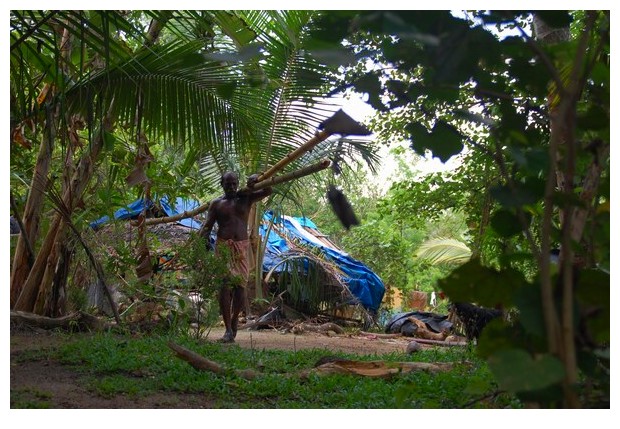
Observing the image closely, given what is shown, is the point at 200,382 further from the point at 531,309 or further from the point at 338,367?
the point at 531,309

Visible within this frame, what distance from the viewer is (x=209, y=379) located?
418 cm

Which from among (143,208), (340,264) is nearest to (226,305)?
(143,208)

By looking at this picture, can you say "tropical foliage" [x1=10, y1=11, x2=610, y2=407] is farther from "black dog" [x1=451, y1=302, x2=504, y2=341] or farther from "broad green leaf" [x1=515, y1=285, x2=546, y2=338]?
"black dog" [x1=451, y1=302, x2=504, y2=341]

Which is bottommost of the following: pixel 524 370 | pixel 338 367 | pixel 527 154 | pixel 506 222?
pixel 338 367

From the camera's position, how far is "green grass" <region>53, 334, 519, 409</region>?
12.3 ft

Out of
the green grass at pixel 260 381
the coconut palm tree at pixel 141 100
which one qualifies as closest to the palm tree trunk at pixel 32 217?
the coconut palm tree at pixel 141 100

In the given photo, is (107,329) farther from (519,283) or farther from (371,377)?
(519,283)

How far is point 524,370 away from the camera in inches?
65.2

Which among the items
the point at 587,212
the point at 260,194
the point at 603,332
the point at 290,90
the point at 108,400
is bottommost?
the point at 108,400

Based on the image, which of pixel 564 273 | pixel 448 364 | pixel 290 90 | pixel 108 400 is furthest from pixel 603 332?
pixel 290 90

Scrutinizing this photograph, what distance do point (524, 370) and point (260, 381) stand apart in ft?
8.95

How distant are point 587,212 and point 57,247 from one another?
18.5 feet

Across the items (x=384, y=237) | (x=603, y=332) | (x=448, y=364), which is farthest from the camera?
(x=384, y=237)

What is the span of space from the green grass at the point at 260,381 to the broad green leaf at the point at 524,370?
1.45 m
